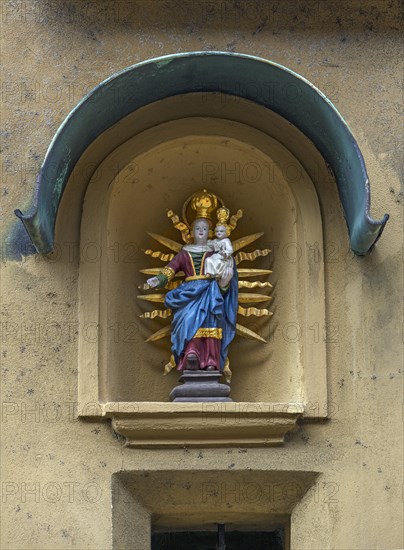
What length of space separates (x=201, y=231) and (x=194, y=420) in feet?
3.29

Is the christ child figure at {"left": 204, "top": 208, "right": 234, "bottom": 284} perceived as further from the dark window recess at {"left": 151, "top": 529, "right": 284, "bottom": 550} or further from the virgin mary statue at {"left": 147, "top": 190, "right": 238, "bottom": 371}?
the dark window recess at {"left": 151, "top": 529, "right": 284, "bottom": 550}

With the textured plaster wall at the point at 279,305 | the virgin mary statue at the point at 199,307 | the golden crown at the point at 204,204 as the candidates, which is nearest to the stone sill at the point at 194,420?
the textured plaster wall at the point at 279,305

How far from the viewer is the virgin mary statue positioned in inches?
293

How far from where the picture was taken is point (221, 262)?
24.8 feet

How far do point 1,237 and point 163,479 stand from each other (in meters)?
1.42

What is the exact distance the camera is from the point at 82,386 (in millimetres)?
7352

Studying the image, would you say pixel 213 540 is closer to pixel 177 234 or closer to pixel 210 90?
pixel 177 234

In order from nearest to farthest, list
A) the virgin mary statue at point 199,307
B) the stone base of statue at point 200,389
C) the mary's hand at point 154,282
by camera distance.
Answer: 1. the stone base of statue at point 200,389
2. the virgin mary statue at point 199,307
3. the mary's hand at point 154,282

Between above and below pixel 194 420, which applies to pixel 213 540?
below

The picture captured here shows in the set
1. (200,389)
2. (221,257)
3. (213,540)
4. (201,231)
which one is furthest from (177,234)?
(213,540)

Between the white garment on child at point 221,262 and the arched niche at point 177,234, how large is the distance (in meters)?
0.31

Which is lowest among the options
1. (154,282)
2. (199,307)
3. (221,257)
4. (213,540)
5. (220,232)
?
(213,540)

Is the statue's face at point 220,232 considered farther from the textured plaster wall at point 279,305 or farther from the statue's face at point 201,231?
the textured plaster wall at point 279,305

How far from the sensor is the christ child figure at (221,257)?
754 cm
